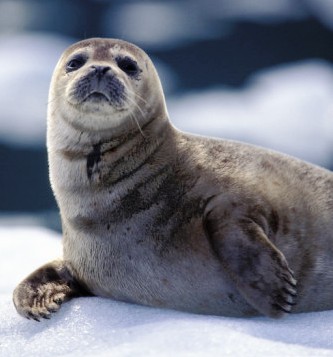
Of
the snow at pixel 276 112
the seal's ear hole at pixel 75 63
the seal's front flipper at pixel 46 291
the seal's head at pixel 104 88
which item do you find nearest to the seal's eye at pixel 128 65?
the seal's head at pixel 104 88

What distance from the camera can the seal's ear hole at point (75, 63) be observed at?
12.2 ft

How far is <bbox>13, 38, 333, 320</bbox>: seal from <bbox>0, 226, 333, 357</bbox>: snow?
0.07m

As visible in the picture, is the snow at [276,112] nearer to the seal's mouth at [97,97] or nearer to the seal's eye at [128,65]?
the seal's eye at [128,65]

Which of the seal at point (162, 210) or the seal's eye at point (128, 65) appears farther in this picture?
the seal's eye at point (128, 65)

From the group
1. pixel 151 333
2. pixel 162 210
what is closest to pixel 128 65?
pixel 162 210

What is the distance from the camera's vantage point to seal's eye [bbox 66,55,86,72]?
372 cm

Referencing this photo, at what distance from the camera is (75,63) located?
375 cm

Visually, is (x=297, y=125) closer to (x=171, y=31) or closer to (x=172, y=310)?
(x=171, y=31)

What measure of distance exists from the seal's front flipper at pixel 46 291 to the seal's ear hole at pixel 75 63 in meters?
0.85

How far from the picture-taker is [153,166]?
3.52 meters

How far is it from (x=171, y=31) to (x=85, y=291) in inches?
257

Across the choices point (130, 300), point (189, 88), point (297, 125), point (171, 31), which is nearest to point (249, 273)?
point (130, 300)

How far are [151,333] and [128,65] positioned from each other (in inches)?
51.8

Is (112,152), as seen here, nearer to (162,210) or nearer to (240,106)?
(162,210)
